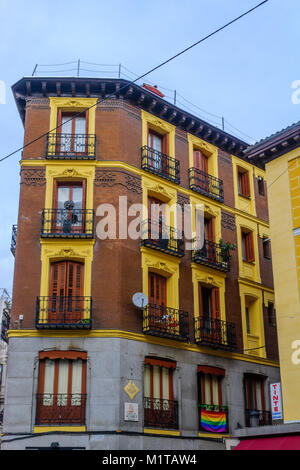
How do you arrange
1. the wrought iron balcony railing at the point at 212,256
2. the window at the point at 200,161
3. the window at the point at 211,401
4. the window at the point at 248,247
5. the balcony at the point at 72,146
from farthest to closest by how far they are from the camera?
the window at the point at 248,247 < the window at the point at 200,161 < the wrought iron balcony railing at the point at 212,256 < the balcony at the point at 72,146 < the window at the point at 211,401

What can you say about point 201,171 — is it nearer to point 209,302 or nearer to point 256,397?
point 209,302

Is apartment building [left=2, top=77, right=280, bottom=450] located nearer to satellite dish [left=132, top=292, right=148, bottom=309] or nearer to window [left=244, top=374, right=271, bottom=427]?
window [left=244, top=374, right=271, bottom=427]

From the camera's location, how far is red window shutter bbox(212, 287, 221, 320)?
30308 mm

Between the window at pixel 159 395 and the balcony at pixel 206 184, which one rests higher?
the balcony at pixel 206 184

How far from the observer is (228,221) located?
33.1 meters

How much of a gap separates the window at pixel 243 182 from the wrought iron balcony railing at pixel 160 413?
44.4 feet

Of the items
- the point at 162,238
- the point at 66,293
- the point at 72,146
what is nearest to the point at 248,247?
the point at 162,238

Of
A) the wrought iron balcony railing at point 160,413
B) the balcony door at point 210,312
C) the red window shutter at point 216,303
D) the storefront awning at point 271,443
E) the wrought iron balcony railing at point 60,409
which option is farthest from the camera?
the red window shutter at point 216,303

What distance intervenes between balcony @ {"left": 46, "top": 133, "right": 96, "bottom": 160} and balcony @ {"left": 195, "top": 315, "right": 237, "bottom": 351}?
9.28 m

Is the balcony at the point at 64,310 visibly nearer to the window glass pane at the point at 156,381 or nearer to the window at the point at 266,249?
the window glass pane at the point at 156,381

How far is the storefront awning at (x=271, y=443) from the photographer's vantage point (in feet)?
61.7

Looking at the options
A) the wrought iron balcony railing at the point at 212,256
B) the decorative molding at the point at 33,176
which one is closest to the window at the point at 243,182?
the wrought iron balcony railing at the point at 212,256
